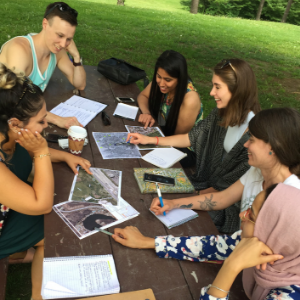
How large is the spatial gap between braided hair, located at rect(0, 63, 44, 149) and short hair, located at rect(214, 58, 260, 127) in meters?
1.49

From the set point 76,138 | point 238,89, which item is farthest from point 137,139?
point 238,89

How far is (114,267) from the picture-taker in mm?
1469

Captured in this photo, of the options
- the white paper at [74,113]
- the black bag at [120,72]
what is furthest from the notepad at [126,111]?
the black bag at [120,72]

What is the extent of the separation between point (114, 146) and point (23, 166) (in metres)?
0.70

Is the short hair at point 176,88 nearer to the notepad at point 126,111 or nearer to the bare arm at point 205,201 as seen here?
the notepad at point 126,111

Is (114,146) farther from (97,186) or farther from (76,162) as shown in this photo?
(97,186)

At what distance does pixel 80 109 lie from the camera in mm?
2971

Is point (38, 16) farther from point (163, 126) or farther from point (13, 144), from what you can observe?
point (13, 144)

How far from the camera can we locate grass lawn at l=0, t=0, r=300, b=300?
695 cm

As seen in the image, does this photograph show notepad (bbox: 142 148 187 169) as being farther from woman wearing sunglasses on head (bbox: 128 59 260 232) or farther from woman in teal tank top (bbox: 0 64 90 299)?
woman in teal tank top (bbox: 0 64 90 299)

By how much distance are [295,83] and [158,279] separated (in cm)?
731

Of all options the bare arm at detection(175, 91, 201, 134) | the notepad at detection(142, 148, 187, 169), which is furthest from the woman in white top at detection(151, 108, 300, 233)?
the bare arm at detection(175, 91, 201, 134)

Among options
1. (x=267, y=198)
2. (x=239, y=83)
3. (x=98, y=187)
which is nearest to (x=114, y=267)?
(x=98, y=187)

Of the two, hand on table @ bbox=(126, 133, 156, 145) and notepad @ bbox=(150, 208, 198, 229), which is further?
hand on table @ bbox=(126, 133, 156, 145)
